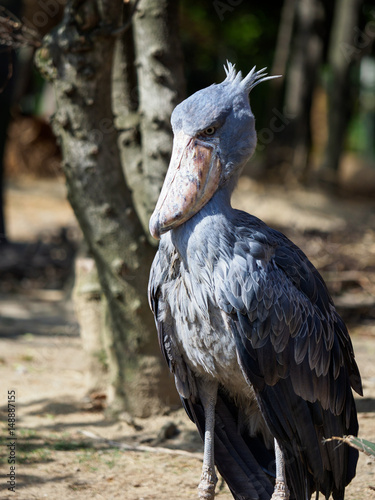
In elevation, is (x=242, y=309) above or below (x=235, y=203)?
below

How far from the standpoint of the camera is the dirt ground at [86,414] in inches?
142

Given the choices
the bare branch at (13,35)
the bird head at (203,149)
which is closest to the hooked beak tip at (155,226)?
the bird head at (203,149)

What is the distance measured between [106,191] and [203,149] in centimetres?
155

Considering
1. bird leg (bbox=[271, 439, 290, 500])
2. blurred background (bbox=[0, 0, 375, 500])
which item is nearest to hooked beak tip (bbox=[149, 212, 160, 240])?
bird leg (bbox=[271, 439, 290, 500])

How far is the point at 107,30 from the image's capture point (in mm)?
4055

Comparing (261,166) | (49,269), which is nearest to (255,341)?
(49,269)

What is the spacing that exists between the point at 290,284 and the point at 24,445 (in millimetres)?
2070

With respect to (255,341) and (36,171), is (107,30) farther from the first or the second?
(36,171)

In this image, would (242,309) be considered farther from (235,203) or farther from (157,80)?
(235,203)

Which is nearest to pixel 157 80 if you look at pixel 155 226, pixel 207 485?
pixel 155 226

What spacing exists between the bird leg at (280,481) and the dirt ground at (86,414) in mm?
592

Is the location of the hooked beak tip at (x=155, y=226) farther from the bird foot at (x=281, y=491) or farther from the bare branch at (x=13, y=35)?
the bare branch at (x=13, y=35)

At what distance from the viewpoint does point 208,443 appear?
3.11 meters

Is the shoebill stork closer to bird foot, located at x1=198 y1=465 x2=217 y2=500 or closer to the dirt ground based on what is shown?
bird foot, located at x1=198 y1=465 x2=217 y2=500
